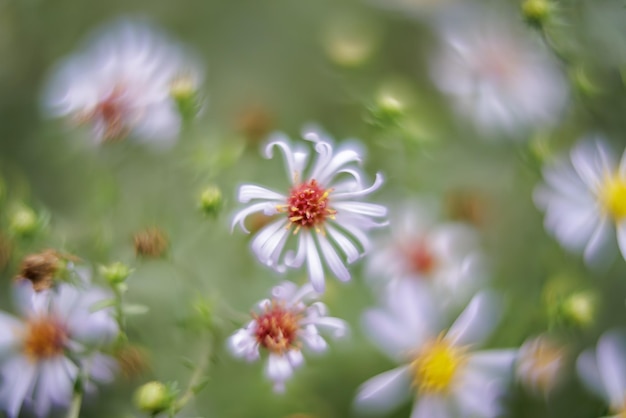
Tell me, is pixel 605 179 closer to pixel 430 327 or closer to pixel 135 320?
pixel 430 327

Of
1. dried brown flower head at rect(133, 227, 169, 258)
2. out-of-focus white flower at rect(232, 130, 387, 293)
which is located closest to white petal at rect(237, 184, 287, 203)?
out-of-focus white flower at rect(232, 130, 387, 293)

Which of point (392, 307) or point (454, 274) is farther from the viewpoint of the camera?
point (454, 274)

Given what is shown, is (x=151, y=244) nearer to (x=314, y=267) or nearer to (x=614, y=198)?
(x=314, y=267)

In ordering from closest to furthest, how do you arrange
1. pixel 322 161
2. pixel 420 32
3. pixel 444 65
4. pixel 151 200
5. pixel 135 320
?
pixel 322 161
pixel 135 320
pixel 151 200
pixel 444 65
pixel 420 32

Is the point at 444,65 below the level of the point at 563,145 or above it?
above

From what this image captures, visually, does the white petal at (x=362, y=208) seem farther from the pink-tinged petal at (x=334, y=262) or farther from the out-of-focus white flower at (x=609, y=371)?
the out-of-focus white flower at (x=609, y=371)

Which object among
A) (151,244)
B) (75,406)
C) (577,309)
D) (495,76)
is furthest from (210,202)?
(495,76)

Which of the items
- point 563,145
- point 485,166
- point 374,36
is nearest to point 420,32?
point 374,36
